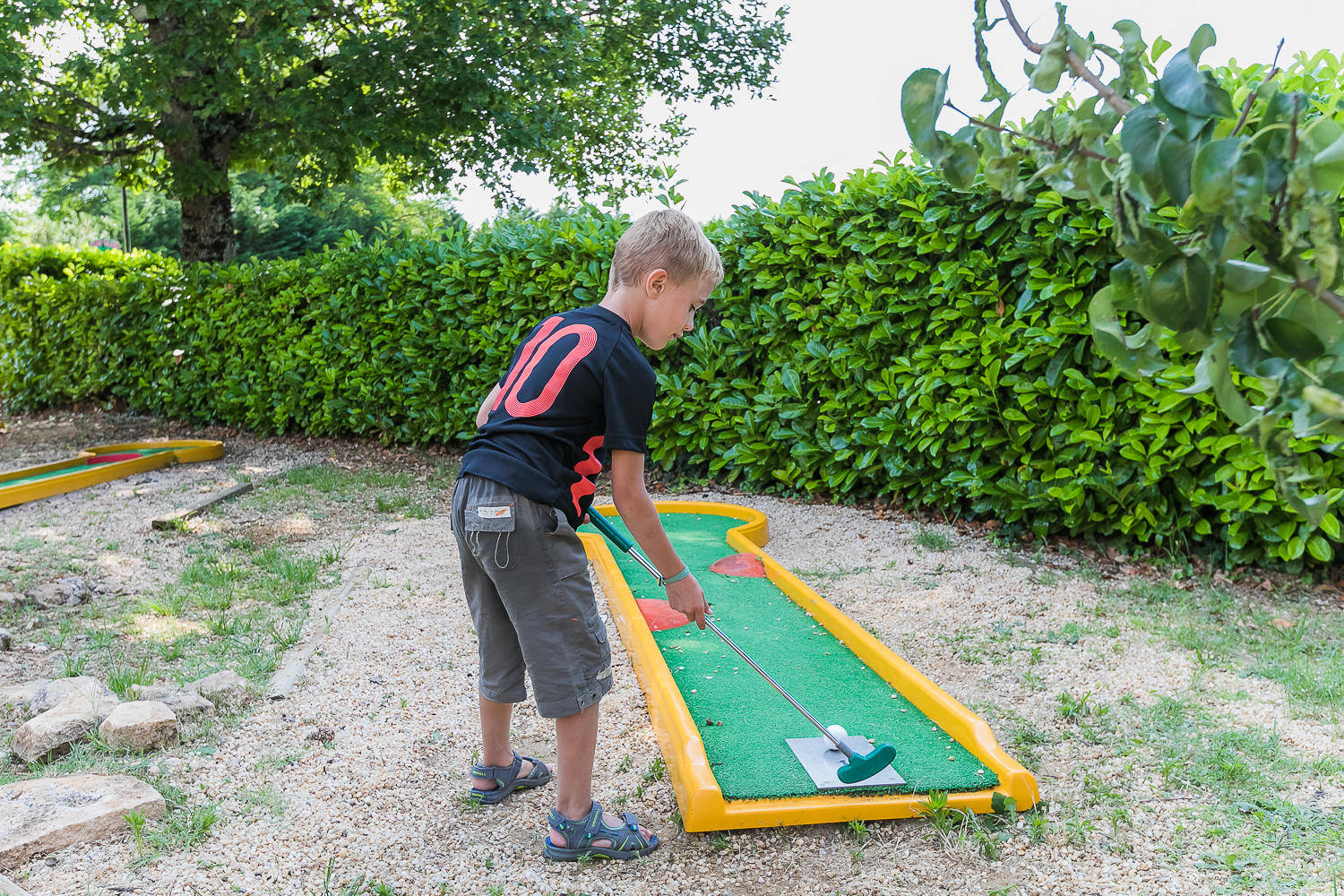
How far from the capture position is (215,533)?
552 centimetres

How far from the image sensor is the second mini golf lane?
8.04 feet

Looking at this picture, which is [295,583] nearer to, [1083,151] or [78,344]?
[1083,151]

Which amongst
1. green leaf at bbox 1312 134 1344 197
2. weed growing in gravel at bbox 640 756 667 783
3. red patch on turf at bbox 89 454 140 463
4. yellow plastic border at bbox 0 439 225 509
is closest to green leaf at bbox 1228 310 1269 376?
green leaf at bbox 1312 134 1344 197

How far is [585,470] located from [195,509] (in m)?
4.78

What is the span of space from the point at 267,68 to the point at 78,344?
4.71m

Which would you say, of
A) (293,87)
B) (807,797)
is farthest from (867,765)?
(293,87)

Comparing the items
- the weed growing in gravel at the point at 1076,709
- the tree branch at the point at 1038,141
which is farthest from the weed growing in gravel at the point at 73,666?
the tree branch at the point at 1038,141

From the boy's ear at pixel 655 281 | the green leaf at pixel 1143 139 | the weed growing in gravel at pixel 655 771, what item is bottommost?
the weed growing in gravel at pixel 655 771

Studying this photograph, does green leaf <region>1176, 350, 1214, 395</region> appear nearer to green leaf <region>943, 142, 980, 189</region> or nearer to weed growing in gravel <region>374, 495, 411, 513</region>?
green leaf <region>943, 142, 980, 189</region>

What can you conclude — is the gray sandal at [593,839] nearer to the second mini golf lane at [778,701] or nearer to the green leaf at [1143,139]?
the second mini golf lane at [778,701]

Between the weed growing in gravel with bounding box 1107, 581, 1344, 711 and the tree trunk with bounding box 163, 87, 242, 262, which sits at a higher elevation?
the tree trunk with bounding box 163, 87, 242, 262

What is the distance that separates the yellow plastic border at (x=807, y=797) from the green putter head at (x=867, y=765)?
77mm

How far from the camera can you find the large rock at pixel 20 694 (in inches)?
119

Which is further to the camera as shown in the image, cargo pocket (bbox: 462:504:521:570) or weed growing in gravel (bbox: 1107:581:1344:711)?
weed growing in gravel (bbox: 1107:581:1344:711)
